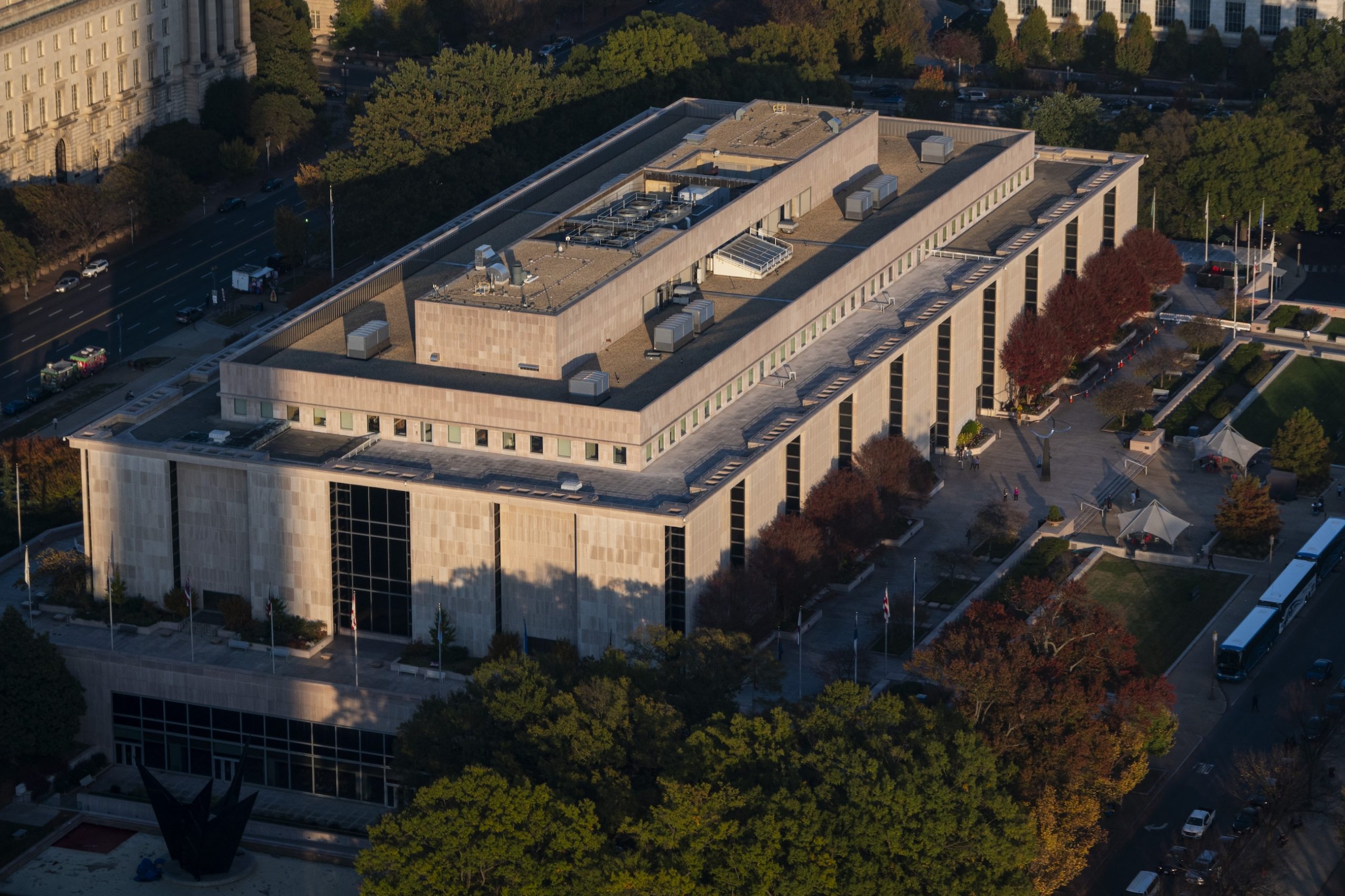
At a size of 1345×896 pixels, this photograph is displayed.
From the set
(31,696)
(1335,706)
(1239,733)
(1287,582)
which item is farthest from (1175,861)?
(31,696)

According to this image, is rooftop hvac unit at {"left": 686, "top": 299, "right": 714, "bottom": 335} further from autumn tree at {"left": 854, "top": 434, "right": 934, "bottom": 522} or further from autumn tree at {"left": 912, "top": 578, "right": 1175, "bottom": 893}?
autumn tree at {"left": 912, "top": 578, "right": 1175, "bottom": 893}

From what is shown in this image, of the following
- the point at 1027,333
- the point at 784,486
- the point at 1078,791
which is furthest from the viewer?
the point at 1027,333

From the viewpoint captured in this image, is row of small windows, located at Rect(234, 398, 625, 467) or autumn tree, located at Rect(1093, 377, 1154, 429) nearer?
row of small windows, located at Rect(234, 398, 625, 467)

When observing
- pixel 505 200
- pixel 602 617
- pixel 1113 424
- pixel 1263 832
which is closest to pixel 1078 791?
pixel 1263 832

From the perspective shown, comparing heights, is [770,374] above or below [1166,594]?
above

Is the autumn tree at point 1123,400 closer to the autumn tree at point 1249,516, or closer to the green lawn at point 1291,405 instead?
the green lawn at point 1291,405

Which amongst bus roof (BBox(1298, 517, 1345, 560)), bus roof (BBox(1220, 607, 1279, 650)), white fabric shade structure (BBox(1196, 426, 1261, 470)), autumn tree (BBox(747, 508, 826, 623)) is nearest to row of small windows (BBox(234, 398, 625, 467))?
autumn tree (BBox(747, 508, 826, 623))

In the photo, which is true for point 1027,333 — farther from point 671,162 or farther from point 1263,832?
point 1263,832
